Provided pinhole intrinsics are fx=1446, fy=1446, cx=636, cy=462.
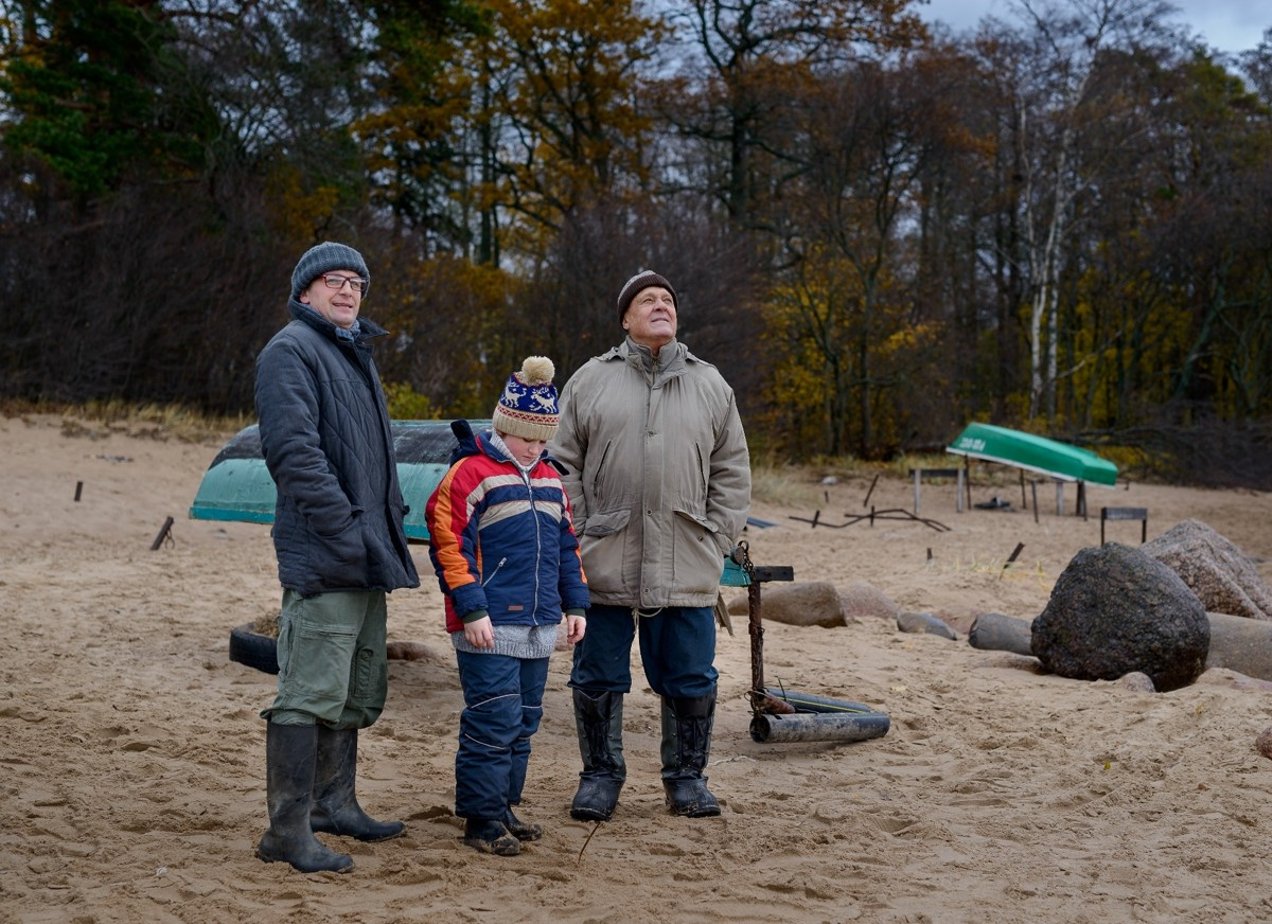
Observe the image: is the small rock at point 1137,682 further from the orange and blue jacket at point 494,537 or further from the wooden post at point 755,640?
the orange and blue jacket at point 494,537

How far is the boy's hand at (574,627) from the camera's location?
496cm

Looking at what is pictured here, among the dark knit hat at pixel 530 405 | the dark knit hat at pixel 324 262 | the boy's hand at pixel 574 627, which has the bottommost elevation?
the boy's hand at pixel 574 627

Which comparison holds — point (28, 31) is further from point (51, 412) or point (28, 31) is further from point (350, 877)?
point (350, 877)

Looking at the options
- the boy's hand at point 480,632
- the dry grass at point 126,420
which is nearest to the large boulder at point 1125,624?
the boy's hand at point 480,632

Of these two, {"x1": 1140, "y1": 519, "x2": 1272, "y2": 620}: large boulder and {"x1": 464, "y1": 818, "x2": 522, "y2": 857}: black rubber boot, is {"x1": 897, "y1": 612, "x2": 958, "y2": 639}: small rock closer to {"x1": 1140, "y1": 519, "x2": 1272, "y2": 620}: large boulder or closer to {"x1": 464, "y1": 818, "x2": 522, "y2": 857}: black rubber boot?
{"x1": 1140, "y1": 519, "x2": 1272, "y2": 620}: large boulder

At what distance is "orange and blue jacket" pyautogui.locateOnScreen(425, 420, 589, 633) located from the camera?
15.7ft

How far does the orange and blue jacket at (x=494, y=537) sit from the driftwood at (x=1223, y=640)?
524 cm

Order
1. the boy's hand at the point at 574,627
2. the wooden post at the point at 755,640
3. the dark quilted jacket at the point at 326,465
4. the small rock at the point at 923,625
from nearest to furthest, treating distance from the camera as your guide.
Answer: the dark quilted jacket at the point at 326,465 → the boy's hand at the point at 574,627 → the wooden post at the point at 755,640 → the small rock at the point at 923,625

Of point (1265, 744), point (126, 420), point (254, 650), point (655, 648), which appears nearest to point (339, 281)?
point (655, 648)

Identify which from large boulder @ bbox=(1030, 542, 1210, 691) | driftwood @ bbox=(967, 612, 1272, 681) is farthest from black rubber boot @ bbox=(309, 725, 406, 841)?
driftwood @ bbox=(967, 612, 1272, 681)

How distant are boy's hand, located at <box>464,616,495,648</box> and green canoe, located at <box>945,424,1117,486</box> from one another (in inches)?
737

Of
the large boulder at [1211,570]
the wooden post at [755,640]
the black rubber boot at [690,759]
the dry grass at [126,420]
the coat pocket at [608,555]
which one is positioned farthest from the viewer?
the dry grass at [126,420]

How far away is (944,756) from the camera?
22.0 feet

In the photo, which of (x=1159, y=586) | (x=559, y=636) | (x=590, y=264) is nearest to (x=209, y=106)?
(x=590, y=264)
